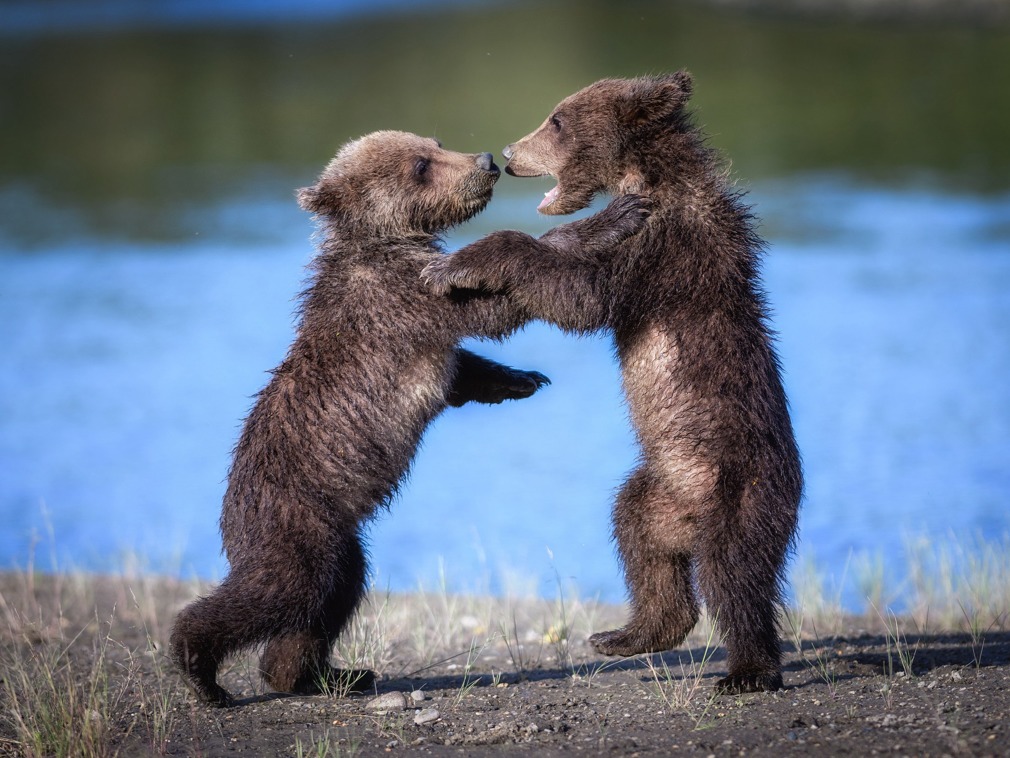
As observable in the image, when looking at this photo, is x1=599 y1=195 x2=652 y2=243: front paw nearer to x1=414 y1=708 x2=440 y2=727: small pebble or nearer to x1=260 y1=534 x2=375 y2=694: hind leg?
x1=260 y1=534 x2=375 y2=694: hind leg

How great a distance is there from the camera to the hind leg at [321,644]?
20.0 ft

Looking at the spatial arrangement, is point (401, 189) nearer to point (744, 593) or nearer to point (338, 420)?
point (338, 420)

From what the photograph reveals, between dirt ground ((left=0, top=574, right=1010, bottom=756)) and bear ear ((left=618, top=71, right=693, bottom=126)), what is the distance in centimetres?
252

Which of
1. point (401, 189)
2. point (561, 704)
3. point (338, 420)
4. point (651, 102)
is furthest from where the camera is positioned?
point (401, 189)

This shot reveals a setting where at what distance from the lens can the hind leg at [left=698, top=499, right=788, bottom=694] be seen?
18.7 feet

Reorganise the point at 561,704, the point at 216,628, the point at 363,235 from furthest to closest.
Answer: the point at 363,235, the point at 561,704, the point at 216,628

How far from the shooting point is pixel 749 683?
5.74 metres

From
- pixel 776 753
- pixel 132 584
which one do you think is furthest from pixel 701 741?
pixel 132 584

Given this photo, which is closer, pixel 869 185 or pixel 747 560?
pixel 747 560

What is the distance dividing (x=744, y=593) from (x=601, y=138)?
7.70 ft

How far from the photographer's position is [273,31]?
51.3m

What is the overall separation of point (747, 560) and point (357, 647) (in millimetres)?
2129

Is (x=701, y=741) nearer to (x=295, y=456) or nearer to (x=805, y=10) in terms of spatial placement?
(x=295, y=456)

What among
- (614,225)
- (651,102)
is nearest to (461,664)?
(614,225)
